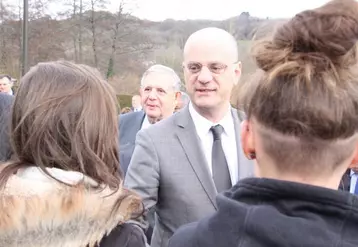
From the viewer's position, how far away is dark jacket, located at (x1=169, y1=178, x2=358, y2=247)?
3.94 feet

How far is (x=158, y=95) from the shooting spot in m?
4.67

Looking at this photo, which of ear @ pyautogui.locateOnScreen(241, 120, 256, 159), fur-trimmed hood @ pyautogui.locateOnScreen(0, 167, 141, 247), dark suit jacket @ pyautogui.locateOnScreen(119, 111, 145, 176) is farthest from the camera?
dark suit jacket @ pyautogui.locateOnScreen(119, 111, 145, 176)

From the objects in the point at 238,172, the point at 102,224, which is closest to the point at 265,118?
the point at 102,224

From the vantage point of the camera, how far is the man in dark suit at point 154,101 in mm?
4637

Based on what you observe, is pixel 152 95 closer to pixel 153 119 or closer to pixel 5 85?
pixel 153 119

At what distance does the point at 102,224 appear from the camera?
1.62 metres

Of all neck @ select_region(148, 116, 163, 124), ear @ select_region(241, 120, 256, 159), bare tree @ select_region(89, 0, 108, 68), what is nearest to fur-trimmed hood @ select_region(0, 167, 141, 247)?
ear @ select_region(241, 120, 256, 159)

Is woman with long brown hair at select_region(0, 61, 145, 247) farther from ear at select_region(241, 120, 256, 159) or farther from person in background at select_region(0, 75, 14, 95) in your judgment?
person in background at select_region(0, 75, 14, 95)

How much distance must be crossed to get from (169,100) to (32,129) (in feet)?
10.1

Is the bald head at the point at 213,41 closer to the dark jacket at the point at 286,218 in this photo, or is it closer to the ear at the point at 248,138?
the ear at the point at 248,138

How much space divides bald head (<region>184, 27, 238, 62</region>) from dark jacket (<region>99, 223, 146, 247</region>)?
1495 millimetres

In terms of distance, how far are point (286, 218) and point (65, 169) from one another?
77 centimetres

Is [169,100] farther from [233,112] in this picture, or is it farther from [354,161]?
[354,161]

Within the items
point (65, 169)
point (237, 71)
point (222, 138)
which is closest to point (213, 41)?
point (237, 71)
